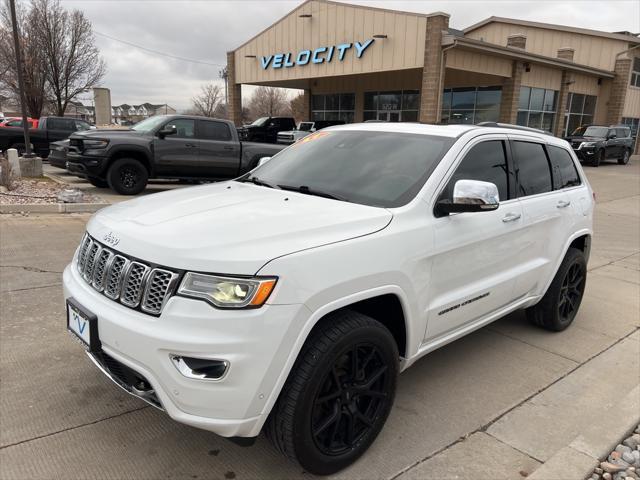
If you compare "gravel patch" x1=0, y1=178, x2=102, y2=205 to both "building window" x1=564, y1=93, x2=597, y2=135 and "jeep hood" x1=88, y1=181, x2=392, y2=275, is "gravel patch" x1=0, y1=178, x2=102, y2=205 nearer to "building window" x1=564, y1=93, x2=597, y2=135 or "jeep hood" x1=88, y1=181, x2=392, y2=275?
"jeep hood" x1=88, y1=181, x2=392, y2=275

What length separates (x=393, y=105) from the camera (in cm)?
2934

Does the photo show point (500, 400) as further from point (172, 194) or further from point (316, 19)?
point (316, 19)

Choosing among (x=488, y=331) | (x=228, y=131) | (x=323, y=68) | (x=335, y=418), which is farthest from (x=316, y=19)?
(x=335, y=418)

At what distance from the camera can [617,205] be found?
42.5ft

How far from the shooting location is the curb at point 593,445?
103 inches

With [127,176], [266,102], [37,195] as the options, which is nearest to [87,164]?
[127,176]

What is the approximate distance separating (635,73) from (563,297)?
35242 millimetres

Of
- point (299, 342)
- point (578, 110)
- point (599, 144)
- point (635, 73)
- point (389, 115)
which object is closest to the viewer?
point (299, 342)

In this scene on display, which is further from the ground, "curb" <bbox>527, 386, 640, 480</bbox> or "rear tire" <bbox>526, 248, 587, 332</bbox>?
"rear tire" <bbox>526, 248, 587, 332</bbox>

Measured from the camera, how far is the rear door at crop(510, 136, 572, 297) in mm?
3799

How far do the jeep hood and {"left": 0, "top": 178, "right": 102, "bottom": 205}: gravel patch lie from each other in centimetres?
711

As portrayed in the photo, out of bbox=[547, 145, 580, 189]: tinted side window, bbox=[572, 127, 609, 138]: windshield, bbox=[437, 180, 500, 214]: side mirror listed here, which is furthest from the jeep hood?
bbox=[572, 127, 609, 138]: windshield

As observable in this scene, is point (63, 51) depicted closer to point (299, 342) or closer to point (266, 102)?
point (299, 342)

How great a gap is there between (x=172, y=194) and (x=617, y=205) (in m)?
12.9
